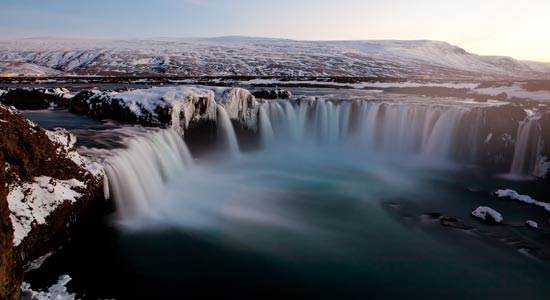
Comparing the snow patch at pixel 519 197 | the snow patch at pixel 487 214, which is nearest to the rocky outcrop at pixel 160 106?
the snow patch at pixel 487 214

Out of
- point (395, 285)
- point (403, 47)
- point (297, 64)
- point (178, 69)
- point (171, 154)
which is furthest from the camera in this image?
point (403, 47)

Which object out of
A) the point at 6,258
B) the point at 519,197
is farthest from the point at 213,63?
the point at 6,258

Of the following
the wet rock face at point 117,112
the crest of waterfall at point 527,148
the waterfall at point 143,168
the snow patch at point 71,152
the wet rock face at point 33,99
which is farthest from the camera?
the wet rock face at point 33,99

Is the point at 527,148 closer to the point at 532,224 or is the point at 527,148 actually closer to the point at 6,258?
the point at 532,224

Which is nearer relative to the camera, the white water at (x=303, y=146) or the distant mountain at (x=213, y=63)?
the white water at (x=303, y=146)

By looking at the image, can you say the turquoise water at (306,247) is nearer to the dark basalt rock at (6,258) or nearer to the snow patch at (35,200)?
the snow patch at (35,200)

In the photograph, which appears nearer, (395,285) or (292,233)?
(395,285)

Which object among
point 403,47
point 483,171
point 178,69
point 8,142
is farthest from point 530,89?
point 403,47

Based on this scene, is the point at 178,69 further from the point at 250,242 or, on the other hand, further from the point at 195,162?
the point at 250,242
